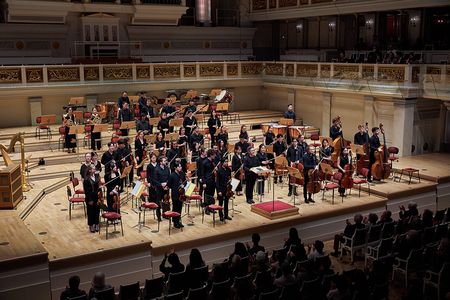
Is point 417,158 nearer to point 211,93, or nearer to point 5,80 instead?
point 211,93

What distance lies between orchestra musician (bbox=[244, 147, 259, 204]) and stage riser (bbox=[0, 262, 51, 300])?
523cm

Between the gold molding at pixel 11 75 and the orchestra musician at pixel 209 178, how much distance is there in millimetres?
8938

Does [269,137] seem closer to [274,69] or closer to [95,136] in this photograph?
[95,136]

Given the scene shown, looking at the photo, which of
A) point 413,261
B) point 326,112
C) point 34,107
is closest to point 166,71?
point 34,107

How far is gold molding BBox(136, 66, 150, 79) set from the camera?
19797mm

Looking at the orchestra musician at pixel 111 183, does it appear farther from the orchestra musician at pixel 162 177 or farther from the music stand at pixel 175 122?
the music stand at pixel 175 122

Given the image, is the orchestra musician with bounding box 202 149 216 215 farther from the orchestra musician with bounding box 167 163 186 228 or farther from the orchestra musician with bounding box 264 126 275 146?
the orchestra musician with bounding box 264 126 275 146

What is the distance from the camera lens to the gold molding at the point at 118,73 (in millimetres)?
19203

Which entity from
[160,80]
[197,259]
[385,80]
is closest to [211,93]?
[160,80]

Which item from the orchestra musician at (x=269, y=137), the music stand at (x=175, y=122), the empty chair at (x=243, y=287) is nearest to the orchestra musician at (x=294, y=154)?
the orchestra musician at (x=269, y=137)

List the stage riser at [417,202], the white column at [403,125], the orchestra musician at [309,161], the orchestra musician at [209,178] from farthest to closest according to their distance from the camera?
the white column at [403,125] < the stage riser at [417,202] < the orchestra musician at [309,161] < the orchestra musician at [209,178]

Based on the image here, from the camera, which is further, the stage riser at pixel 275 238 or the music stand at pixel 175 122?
the music stand at pixel 175 122

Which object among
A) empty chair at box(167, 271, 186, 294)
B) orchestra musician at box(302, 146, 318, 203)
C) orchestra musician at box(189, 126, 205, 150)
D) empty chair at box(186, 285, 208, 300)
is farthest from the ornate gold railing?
empty chair at box(186, 285, 208, 300)

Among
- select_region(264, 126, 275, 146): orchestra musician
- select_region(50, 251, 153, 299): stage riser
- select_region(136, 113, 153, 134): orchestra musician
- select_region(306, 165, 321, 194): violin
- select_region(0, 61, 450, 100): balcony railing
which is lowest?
select_region(50, 251, 153, 299): stage riser
